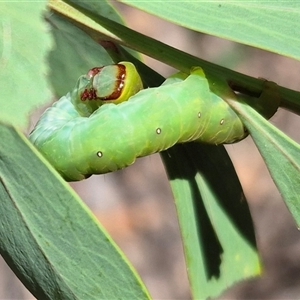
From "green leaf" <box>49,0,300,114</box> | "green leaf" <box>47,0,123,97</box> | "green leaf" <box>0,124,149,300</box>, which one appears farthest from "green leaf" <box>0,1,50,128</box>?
"green leaf" <box>47,0,123,97</box>

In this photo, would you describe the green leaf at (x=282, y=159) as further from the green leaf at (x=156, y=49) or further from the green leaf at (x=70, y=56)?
the green leaf at (x=70, y=56)

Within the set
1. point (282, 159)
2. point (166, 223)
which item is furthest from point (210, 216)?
point (166, 223)

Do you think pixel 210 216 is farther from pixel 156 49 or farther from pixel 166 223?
pixel 166 223

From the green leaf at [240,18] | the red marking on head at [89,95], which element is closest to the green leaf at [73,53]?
the red marking on head at [89,95]

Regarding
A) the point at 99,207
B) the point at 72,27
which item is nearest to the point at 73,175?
the point at 72,27

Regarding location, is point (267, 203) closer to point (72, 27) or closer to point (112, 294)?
point (72, 27)
